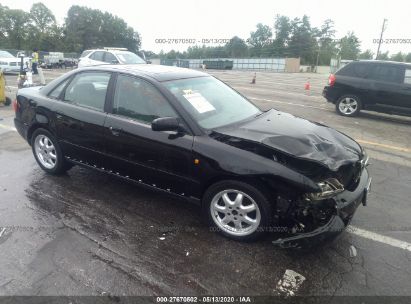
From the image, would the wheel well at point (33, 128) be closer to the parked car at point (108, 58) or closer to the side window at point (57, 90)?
the side window at point (57, 90)

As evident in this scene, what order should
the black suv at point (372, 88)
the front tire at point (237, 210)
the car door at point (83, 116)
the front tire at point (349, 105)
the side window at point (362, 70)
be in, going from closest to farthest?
1. the front tire at point (237, 210)
2. the car door at point (83, 116)
3. the black suv at point (372, 88)
4. the side window at point (362, 70)
5. the front tire at point (349, 105)

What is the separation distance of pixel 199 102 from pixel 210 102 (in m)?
0.19

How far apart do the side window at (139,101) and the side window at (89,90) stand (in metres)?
0.25

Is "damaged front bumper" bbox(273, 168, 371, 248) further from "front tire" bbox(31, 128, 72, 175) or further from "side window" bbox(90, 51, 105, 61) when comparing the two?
"side window" bbox(90, 51, 105, 61)

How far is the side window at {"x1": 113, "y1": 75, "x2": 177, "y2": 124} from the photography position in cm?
360

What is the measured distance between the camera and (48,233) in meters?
3.42

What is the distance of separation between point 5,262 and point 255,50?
319 ft

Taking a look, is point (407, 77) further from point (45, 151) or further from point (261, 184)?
point (45, 151)

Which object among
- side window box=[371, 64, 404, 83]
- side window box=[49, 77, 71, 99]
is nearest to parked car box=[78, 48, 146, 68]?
side window box=[371, 64, 404, 83]

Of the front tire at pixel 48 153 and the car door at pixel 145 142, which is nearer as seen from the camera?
the car door at pixel 145 142

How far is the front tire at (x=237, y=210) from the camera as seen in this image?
10.1ft


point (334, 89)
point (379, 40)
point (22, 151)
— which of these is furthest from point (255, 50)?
point (22, 151)

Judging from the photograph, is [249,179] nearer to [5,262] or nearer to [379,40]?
[5,262]

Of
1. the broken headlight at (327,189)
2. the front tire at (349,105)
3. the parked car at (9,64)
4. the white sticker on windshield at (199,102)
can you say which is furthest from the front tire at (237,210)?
the parked car at (9,64)
